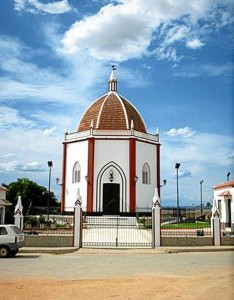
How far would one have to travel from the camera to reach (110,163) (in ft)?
113

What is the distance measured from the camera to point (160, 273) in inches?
471

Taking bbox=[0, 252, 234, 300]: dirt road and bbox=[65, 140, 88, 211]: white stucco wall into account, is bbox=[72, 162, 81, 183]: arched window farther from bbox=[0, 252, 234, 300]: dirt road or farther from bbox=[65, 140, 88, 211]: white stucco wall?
bbox=[0, 252, 234, 300]: dirt road

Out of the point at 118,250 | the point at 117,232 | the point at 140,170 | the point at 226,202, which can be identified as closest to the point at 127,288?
the point at 118,250

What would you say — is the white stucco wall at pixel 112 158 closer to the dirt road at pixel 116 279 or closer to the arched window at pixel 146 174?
the arched window at pixel 146 174

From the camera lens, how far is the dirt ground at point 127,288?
28.6 ft

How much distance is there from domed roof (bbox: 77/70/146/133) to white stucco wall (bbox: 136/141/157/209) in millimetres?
2031

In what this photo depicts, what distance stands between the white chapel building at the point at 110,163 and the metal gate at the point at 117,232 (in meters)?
2.24

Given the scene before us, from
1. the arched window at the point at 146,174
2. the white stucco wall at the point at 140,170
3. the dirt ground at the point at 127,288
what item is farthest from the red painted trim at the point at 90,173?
the dirt ground at the point at 127,288

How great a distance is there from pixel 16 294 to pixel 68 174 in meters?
27.3

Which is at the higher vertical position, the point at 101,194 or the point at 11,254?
the point at 101,194

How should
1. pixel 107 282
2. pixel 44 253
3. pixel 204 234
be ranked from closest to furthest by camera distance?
pixel 107 282 < pixel 44 253 < pixel 204 234

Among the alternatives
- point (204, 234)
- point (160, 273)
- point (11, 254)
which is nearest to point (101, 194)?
point (204, 234)

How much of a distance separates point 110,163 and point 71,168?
12.3 feet

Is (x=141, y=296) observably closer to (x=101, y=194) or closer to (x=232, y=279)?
(x=232, y=279)
